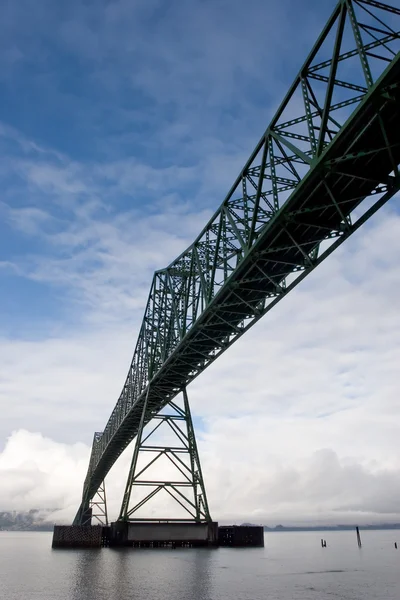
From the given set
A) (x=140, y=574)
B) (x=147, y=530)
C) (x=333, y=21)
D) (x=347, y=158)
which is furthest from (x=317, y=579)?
(x=333, y=21)

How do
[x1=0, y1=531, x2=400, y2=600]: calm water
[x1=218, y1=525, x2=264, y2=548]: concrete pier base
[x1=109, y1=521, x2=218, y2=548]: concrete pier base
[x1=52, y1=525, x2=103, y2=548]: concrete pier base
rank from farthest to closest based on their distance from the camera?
1. [x1=52, y1=525, x2=103, y2=548]: concrete pier base
2. [x1=218, y1=525, x2=264, y2=548]: concrete pier base
3. [x1=109, y1=521, x2=218, y2=548]: concrete pier base
4. [x1=0, y1=531, x2=400, y2=600]: calm water

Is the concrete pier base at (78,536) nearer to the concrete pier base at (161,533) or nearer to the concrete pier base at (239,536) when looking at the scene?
the concrete pier base at (161,533)

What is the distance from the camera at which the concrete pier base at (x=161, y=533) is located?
38.7 metres

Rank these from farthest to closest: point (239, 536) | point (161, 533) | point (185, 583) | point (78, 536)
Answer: point (78, 536) → point (239, 536) → point (161, 533) → point (185, 583)

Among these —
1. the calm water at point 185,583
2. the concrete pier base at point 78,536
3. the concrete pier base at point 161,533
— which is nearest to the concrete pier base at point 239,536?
the concrete pier base at point 161,533

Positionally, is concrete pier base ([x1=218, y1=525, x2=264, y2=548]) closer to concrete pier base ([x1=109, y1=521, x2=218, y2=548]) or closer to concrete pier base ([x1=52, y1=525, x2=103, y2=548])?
concrete pier base ([x1=109, y1=521, x2=218, y2=548])

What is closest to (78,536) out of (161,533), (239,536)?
(239,536)

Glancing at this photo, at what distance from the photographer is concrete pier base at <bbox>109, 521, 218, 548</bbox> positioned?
38.7 m

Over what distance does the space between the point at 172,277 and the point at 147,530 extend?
20832 millimetres

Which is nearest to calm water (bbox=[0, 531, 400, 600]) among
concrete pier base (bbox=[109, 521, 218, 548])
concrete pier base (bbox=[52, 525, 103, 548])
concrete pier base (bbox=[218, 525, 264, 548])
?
concrete pier base (bbox=[109, 521, 218, 548])

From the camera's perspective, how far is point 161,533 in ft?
128

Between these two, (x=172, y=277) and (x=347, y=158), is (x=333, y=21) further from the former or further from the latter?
(x=172, y=277)

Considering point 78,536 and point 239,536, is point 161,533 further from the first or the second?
point 78,536

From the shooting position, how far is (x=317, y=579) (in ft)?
91.0
